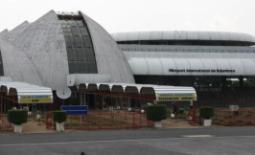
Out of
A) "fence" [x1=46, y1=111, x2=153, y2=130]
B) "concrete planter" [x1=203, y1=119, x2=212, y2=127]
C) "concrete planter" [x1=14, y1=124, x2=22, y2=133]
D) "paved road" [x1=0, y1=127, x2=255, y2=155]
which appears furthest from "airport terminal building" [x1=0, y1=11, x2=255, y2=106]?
"paved road" [x1=0, y1=127, x2=255, y2=155]

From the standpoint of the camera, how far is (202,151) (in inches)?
965

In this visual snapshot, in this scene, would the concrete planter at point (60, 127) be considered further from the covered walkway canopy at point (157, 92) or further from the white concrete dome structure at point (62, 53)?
the white concrete dome structure at point (62, 53)

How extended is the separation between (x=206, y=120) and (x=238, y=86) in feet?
145

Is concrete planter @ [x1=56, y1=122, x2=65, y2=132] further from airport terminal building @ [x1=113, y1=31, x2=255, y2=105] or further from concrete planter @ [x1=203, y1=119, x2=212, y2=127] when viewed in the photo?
airport terminal building @ [x1=113, y1=31, x2=255, y2=105]

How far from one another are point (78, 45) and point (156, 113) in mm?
30821

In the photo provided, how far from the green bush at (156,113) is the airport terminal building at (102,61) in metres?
16.0

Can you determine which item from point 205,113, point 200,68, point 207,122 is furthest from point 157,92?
point 200,68

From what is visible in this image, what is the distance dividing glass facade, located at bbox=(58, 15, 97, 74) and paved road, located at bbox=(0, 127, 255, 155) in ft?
108

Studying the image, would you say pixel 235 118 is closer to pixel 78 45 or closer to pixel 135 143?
pixel 135 143

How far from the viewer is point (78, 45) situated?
68312mm

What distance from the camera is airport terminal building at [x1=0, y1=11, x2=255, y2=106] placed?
6569 centimetres

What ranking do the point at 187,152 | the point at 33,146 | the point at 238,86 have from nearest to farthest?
the point at 187,152 < the point at 33,146 < the point at 238,86

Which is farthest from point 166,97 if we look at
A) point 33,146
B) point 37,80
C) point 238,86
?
point 238,86

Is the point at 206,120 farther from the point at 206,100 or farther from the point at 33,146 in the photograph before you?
the point at 206,100
